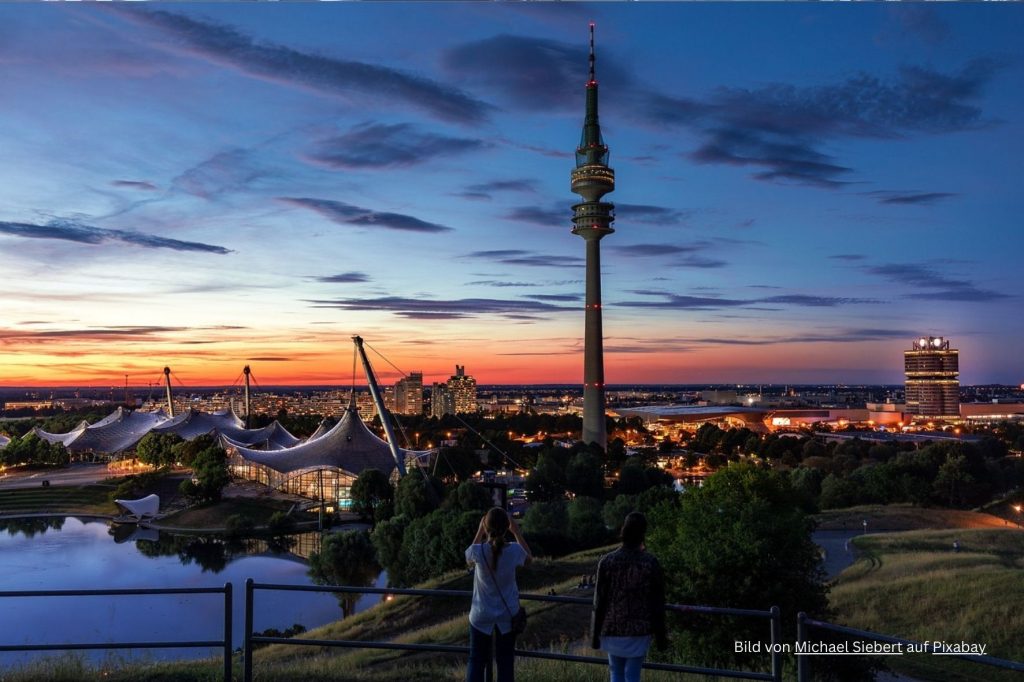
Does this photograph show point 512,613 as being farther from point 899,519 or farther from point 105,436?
point 105,436

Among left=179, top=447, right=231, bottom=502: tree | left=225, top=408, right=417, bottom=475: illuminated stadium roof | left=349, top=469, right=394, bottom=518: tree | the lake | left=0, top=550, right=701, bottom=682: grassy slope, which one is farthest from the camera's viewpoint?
left=225, top=408, right=417, bottom=475: illuminated stadium roof

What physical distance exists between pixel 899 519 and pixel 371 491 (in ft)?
124

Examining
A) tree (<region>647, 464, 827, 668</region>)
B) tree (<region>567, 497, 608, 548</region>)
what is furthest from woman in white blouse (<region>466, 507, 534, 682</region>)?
tree (<region>567, 497, 608, 548</region>)

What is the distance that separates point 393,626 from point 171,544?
3125 cm

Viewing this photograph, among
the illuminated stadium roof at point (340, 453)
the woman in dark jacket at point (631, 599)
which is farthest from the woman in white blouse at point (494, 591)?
the illuminated stadium roof at point (340, 453)

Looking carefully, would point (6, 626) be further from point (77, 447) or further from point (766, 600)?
point (77, 447)

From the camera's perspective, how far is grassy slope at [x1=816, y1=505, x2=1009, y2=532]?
2132 inches

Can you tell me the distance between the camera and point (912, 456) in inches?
3169

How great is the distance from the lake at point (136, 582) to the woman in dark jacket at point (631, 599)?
1647cm

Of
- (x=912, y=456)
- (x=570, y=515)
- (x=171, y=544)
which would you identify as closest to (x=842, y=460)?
(x=912, y=456)

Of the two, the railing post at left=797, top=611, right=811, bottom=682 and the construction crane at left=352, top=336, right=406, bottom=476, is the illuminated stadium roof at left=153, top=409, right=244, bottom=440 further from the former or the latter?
the railing post at left=797, top=611, right=811, bottom=682

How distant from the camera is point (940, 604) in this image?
23625 mm

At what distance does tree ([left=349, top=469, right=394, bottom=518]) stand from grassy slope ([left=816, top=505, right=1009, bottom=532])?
1219 inches

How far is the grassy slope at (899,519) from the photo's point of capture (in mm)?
54156
